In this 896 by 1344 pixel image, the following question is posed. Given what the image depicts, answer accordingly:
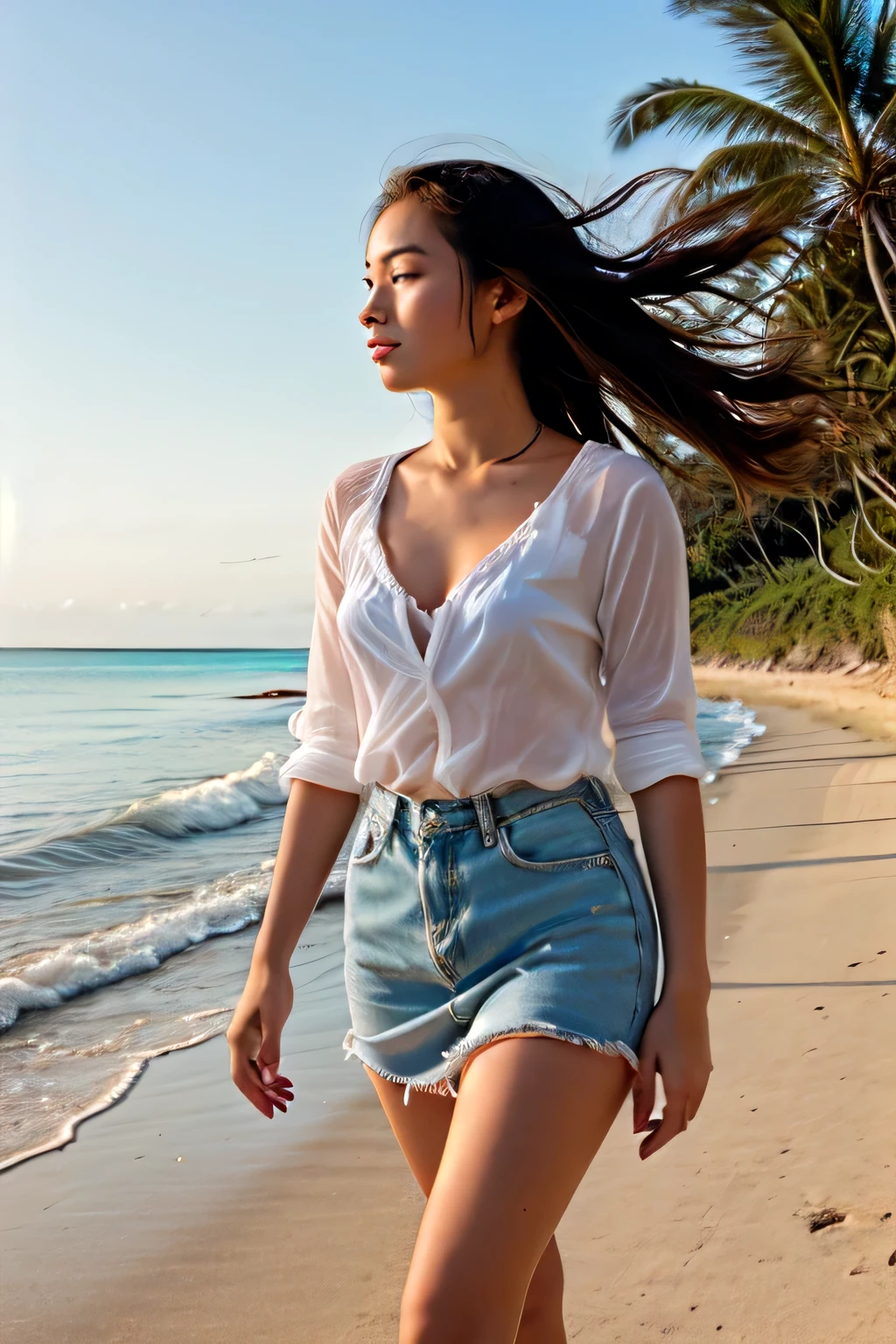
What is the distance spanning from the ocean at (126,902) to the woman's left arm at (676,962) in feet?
9.32

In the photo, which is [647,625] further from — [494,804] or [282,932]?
[282,932]

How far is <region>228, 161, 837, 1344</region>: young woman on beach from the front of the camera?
1.38 metres

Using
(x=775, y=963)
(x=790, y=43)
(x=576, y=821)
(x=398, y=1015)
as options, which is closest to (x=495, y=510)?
(x=576, y=821)

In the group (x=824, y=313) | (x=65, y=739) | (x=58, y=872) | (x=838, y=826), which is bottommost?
(x=65, y=739)

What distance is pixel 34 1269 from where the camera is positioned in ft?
9.77

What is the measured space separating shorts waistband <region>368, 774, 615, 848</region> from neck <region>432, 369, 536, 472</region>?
0.57m

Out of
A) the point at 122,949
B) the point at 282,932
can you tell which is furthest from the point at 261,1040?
the point at 122,949

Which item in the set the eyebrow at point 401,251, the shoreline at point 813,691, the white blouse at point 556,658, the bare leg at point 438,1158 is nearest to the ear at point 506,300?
the eyebrow at point 401,251

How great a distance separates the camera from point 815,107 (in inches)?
520

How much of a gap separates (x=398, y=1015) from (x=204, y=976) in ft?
14.3

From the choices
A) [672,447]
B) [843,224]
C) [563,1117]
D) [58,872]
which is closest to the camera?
[563,1117]

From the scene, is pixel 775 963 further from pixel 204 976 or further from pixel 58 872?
pixel 58 872

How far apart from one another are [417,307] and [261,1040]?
1.12 meters

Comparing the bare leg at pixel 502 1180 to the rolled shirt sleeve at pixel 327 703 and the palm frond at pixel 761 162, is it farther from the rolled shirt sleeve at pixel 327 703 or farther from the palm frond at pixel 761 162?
the palm frond at pixel 761 162
